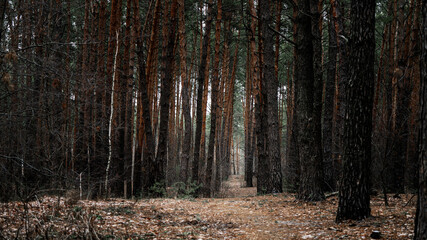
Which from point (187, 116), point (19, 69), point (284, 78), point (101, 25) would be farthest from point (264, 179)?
point (284, 78)

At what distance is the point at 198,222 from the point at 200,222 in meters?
0.05

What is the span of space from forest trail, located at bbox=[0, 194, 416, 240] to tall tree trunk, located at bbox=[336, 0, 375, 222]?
43 cm

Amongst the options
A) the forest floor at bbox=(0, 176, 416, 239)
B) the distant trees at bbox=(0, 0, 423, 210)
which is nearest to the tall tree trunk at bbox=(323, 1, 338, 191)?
the distant trees at bbox=(0, 0, 423, 210)

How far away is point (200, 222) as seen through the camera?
19.4ft

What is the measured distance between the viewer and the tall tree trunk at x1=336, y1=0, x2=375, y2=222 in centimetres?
461

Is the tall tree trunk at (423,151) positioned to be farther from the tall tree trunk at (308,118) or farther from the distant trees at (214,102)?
the tall tree trunk at (308,118)

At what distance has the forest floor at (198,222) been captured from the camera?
12.5 feet

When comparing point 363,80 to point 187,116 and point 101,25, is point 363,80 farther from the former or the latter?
point 101,25

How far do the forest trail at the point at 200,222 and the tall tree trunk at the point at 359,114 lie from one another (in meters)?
0.43

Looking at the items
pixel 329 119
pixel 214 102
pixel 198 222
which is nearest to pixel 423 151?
pixel 198 222

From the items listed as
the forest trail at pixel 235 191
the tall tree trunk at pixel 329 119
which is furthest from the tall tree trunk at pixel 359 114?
the forest trail at pixel 235 191

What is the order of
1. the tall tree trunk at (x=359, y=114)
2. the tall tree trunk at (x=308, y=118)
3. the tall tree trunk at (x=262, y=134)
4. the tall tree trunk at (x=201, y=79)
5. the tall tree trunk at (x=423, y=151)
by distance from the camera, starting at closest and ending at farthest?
the tall tree trunk at (x=423, y=151)
the tall tree trunk at (x=359, y=114)
the tall tree trunk at (x=308, y=118)
the tall tree trunk at (x=262, y=134)
the tall tree trunk at (x=201, y=79)

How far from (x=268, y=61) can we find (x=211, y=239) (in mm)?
7642

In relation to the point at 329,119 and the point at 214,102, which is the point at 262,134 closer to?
the point at 214,102
